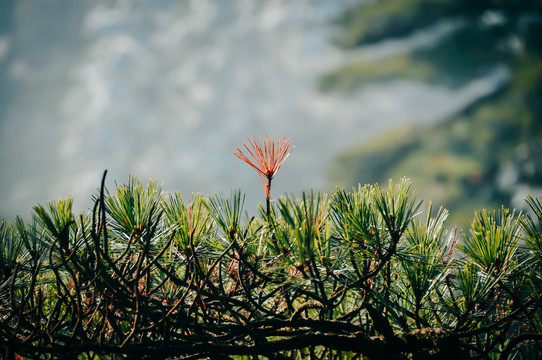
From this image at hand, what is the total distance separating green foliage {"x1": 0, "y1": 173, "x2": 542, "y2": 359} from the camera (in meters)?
0.44

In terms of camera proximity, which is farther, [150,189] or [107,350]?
[150,189]

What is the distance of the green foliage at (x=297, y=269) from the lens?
0.44 meters

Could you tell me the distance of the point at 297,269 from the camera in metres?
0.49

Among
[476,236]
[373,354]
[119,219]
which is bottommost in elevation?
[373,354]

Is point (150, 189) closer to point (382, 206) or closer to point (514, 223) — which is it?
point (382, 206)

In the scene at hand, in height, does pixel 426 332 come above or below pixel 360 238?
below

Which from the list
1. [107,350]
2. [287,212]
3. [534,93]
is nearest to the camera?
[107,350]

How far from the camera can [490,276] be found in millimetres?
520

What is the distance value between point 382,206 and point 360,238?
0.19 feet

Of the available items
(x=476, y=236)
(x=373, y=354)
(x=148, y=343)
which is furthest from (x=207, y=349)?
(x=476, y=236)

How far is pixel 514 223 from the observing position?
56cm

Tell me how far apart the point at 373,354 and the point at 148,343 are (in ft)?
0.78

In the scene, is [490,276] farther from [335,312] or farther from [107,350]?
[107,350]

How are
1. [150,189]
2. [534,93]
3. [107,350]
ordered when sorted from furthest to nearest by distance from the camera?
[534,93] < [150,189] < [107,350]
